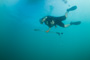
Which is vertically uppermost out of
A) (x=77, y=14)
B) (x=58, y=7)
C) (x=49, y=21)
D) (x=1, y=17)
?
(x=77, y=14)

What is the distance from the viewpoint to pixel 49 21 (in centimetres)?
568

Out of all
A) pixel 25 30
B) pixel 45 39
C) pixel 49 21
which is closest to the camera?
pixel 49 21

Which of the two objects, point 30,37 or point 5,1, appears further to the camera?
point 30,37

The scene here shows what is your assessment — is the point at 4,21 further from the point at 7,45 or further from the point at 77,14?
the point at 77,14

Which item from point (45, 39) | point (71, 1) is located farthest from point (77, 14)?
point (45, 39)

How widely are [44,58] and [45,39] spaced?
8.18m

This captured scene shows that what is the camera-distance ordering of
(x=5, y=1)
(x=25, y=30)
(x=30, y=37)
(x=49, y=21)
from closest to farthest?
(x=49, y=21) → (x=5, y=1) → (x=25, y=30) → (x=30, y=37)

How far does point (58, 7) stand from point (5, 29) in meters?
11.3

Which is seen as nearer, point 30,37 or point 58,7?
point 58,7

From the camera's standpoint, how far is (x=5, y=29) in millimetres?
22094

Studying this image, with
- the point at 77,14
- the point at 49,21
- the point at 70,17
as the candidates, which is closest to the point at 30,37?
the point at 70,17

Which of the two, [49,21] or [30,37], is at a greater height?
[30,37]

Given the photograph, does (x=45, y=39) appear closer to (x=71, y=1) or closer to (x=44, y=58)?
(x=44, y=58)

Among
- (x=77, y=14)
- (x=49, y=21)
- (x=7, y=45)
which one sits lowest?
(x=49, y=21)
